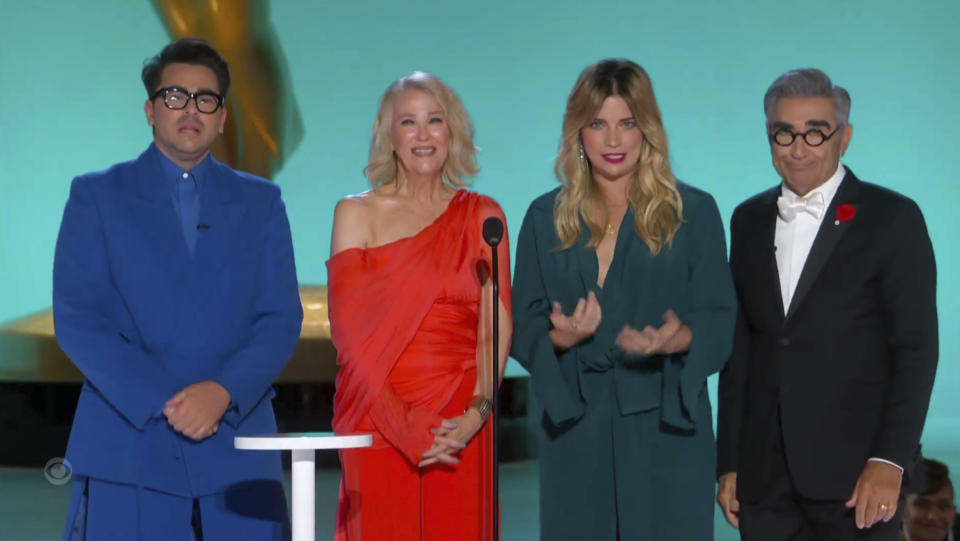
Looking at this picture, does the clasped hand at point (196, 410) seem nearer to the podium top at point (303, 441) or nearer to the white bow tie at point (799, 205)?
the podium top at point (303, 441)

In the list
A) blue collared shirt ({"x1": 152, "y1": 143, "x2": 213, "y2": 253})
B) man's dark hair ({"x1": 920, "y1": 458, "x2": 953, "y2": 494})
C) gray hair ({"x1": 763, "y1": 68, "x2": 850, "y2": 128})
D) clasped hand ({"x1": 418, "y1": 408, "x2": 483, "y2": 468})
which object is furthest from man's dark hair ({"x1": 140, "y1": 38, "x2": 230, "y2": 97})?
man's dark hair ({"x1": 920, "y1": 458, "x2": 953, "y2": 494})

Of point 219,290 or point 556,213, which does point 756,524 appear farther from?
point 219,290

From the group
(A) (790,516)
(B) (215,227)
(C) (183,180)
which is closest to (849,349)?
(A) (790,516)

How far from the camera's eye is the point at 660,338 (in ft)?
8.04

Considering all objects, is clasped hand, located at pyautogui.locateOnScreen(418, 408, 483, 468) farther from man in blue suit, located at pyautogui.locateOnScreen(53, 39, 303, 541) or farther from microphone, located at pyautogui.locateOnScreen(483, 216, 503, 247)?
microphone, located at pyautogui.locateOnScreen(483, 216, 503, 247)

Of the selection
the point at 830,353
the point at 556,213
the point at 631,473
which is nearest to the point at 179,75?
the point at 556,213

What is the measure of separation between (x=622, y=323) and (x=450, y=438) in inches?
17.1

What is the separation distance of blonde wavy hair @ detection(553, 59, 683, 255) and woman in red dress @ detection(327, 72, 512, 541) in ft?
0.54

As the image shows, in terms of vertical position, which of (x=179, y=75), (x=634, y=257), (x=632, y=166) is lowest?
(x=634, y=257)

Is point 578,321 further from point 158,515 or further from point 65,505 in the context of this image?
point 65,505

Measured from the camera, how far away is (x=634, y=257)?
2596 mm

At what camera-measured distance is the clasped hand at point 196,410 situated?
8.19 ft

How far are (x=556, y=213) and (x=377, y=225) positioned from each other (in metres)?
0.40

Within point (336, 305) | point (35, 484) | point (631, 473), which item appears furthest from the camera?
point (35, 484)
